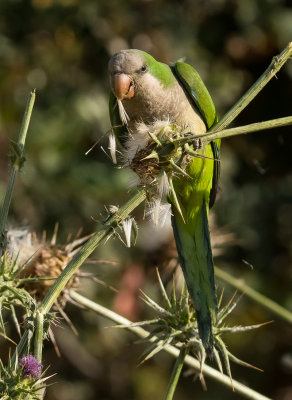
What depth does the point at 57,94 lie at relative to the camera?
5262 mm

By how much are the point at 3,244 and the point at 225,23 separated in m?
3.85

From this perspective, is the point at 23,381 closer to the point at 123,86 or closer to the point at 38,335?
the point at 38,335

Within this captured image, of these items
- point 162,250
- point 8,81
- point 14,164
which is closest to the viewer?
point 14,164

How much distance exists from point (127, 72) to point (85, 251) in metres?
1.43

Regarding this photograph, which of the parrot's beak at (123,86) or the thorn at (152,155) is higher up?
the parrot's beak at (123,86)

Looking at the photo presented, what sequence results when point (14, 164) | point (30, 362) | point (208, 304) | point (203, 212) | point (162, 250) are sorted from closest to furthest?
1. point (30, 362)
2. point (14, 164)
3. point (208, 304)
4. point (203, 212)
5. point (162, 250)

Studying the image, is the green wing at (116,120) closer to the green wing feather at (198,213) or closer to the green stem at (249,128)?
the green wing feather at (198,213)

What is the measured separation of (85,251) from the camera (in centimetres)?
190

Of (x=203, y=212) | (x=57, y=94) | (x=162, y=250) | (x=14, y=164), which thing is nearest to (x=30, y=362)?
(x=14, y=164)

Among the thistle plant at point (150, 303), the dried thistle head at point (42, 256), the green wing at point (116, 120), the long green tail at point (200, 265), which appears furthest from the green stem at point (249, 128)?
the green wing at point (116, 120)

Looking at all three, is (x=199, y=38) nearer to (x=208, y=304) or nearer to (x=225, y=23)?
(x=225, y=23)

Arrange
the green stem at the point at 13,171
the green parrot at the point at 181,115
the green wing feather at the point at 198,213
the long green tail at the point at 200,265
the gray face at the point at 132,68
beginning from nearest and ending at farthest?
the green stem at the point at 13,171
the long green tail at the point at 200,265
the green wing feather at the point at 198,213
the green parrot at the point at 181,115
the gray face at the point at 132,68

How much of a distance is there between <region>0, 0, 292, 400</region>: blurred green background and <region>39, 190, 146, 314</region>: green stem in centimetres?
281

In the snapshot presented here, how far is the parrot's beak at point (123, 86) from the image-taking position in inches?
121
